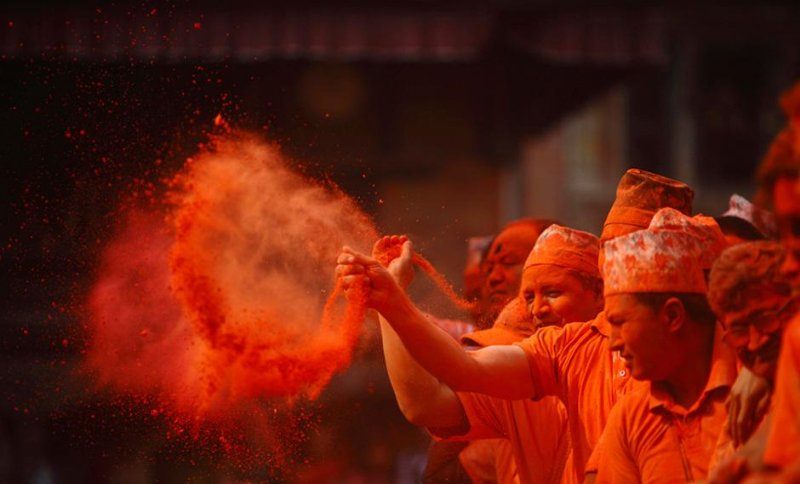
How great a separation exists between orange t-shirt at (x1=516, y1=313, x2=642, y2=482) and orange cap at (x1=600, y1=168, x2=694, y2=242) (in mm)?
341

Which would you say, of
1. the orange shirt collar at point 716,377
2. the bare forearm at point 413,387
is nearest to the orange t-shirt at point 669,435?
the orange shirt collar at point 716,377

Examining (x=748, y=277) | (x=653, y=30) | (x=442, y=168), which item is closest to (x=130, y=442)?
(x=442, y=168)

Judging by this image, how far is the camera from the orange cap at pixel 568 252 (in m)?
Result: 5.03

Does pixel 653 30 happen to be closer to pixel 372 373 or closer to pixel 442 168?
pixel 442 168

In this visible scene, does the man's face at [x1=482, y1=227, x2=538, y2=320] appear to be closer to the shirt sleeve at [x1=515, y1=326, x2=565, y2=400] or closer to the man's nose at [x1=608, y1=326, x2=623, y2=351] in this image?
the shirt sleeve at [x1=515, y1=326, x2=565, y2=400]

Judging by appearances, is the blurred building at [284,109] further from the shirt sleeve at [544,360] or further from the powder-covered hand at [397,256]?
the shirt sleeve at [544,360]

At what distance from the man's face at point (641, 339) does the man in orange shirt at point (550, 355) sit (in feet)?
2.07

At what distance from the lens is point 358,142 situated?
11.9m

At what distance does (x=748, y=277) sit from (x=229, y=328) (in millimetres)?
2249

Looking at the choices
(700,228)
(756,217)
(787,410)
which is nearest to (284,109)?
(756,217)

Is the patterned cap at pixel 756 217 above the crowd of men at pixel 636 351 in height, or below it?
above

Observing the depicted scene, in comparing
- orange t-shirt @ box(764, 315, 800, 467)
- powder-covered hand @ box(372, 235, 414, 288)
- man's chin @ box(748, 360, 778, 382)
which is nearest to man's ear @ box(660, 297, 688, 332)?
man's chin @ box(748, 360, 778, 382)

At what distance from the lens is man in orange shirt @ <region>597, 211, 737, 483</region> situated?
149 inches

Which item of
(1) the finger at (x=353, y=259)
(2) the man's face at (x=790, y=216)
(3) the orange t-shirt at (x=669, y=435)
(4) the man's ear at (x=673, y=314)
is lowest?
(3) the orange t-shirt at (x=669, y=435)
